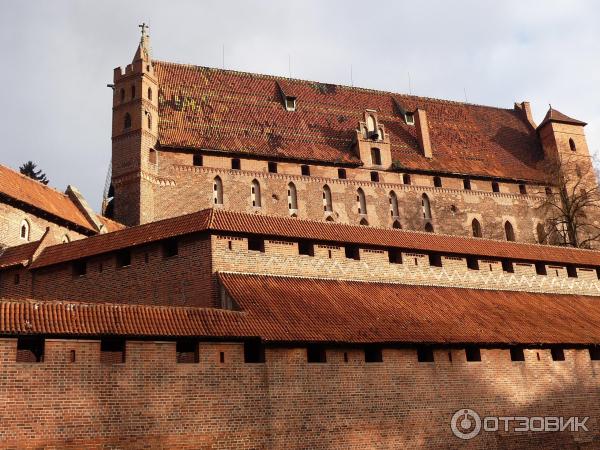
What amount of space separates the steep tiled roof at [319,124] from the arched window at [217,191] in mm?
1666

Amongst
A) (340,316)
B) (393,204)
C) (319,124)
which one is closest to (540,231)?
(393,204)

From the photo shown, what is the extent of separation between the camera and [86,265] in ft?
71.6

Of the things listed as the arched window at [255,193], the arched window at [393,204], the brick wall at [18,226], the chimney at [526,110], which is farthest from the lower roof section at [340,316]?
the chimney at [526,110]

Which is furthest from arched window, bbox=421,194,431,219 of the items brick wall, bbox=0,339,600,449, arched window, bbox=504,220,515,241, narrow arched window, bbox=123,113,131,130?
brick wall, bbox=0,339,600,449

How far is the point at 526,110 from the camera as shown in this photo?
47344 mm

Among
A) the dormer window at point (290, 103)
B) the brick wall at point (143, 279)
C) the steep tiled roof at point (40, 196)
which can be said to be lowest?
the brick wall at point (143, 279)

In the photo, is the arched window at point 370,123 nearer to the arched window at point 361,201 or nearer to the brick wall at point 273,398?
the arched window at point 361,201

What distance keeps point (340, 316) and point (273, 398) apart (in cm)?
346

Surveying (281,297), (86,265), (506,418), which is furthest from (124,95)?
(506,418)

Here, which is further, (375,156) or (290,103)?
(290,103)

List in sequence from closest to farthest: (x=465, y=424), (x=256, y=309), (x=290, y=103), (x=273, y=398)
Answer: (x=273, y=398) → (x=256, y=309) → (x=465, y=424) → (x=290, y=103)

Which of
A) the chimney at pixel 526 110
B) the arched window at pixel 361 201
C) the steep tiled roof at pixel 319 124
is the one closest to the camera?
the steep tiled roof at pixel 319 124

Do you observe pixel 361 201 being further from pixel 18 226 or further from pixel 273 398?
pixel 273 398

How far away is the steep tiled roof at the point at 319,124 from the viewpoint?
120 ft
